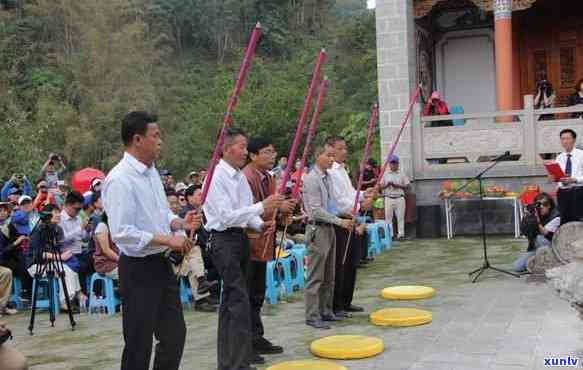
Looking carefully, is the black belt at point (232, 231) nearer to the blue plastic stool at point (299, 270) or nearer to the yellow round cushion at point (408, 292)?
the yellow round cushion at point (408, 292)

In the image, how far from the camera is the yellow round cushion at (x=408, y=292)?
764 centimetres

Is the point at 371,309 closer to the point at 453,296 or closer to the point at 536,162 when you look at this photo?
the point at 453,296

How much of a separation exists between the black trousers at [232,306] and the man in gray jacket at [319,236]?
4.99 ft

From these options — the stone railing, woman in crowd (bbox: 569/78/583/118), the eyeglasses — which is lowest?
the eyeglasses

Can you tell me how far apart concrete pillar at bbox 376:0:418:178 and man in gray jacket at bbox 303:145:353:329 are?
7115 millimetres

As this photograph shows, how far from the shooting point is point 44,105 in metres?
24.7

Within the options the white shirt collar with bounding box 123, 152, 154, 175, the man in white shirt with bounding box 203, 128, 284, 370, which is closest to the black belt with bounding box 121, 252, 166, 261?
the white shirt collar with bounding box 123, 152, 154, 175

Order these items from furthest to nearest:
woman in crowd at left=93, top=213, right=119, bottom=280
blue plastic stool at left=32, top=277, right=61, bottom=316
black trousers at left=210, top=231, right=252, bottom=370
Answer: blue plastic stool at left=32, top=277, right=61, bottom=316
woman in crowd at left=93, top=213, right=119, bottom=280
black trousers at left=210, top=231, right=252, bottom=370

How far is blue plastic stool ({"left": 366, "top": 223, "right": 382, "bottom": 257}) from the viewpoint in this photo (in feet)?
37.4

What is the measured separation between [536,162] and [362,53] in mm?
17270

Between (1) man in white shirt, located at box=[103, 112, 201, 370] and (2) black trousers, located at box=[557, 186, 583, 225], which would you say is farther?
(2) black trousers, located at box=[557, 186, 583, 225]

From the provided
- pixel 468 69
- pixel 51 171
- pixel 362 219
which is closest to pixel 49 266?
pixel 362 219

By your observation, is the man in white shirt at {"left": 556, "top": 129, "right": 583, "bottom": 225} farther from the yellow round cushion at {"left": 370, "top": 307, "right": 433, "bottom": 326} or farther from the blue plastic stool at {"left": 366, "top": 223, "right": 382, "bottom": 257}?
the blue plastic stool at {"left": 366, "top": 223, "right": 382, "bottom": 257}

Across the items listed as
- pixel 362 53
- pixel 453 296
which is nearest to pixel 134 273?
pixel 453 296
